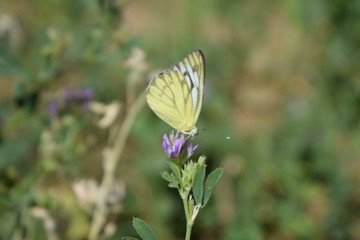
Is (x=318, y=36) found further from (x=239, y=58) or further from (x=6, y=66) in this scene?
(x=6, y=66)

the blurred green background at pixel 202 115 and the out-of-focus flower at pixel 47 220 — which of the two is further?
the blurred green background at pixel 202 115

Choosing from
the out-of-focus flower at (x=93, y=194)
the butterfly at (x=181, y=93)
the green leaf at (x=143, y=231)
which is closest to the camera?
the green leaf at (x=143, y=231)

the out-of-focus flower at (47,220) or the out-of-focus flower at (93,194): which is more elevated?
the out-of-focus flower at (93,194)

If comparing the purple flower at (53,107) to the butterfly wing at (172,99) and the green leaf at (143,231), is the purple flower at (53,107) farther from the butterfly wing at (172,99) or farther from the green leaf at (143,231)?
the green leaf at (143,231)

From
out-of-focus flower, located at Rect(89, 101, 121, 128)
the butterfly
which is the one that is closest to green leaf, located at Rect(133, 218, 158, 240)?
the butterfly

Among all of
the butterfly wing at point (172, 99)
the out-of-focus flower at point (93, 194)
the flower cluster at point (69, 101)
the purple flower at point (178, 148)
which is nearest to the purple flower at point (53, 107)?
the flower cluster at point (69, 101)

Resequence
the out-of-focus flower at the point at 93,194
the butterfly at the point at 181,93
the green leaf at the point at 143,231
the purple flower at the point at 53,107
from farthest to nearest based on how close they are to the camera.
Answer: the purple flower at the point at 53,107
the out-of-focus flower at the point at 93,194
the butterfly at the point at 181,93
the green leaf at the point at 143,231

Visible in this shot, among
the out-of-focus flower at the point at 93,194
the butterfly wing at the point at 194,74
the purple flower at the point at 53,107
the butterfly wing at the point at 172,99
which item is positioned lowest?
the out-of-focus flower at the point at 93,194

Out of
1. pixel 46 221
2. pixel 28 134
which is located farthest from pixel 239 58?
pixel 46 221

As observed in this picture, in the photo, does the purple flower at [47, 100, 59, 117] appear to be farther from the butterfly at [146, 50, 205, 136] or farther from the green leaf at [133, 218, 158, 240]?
the green leaf at [133, 218, 158, 240]

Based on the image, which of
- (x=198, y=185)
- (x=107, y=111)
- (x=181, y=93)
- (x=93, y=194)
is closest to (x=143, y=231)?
(x=198, y=185)
